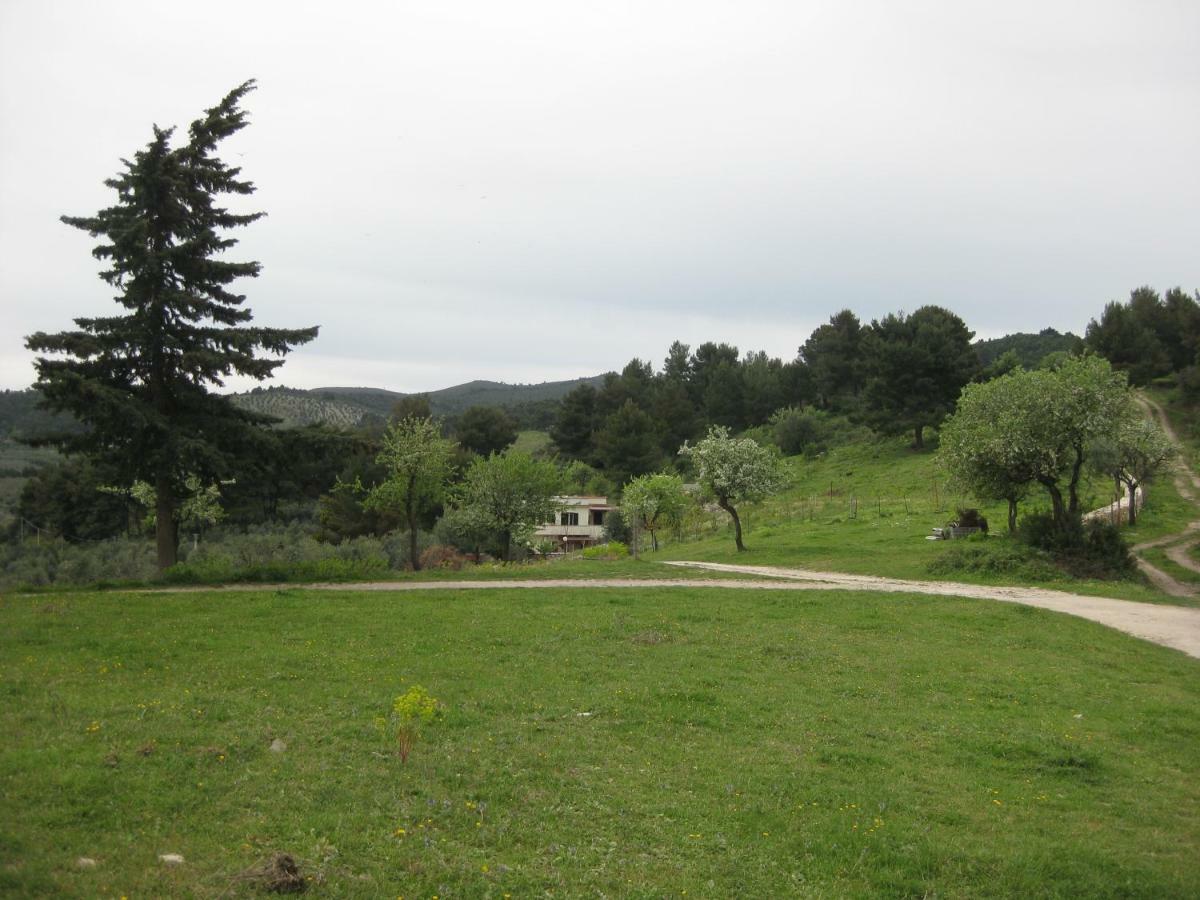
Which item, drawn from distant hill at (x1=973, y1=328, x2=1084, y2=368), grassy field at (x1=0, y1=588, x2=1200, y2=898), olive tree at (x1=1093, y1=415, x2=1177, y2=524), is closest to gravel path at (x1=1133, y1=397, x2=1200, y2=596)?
olive tree at (x1=1093, y1=415, x2=1177, y2=524)

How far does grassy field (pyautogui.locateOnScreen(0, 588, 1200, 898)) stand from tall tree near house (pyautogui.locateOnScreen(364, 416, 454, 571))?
52.7 feet

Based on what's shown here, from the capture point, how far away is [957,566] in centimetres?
2694

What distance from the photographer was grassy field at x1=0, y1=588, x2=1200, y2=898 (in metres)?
6.25

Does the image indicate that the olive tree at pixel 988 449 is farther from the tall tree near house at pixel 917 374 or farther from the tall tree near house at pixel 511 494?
the tall tree near house at pixel 917 374

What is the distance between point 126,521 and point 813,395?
70.0 metres

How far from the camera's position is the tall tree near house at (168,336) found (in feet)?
69.6

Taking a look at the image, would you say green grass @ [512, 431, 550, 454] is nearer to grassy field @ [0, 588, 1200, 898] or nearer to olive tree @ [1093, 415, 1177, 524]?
olive tree @ [1093, 415, 1177, 524]

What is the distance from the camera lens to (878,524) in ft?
132

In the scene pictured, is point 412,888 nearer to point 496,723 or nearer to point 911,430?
point 496,723

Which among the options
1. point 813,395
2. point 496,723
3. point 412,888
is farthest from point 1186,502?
point 813,395

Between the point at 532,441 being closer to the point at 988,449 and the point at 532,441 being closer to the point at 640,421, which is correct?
the point at 640,421

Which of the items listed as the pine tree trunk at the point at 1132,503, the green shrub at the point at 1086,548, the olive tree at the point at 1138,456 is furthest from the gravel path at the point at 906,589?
the pine tree trunk at the point at 1132,503

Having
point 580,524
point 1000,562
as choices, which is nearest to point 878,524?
point 1000,562

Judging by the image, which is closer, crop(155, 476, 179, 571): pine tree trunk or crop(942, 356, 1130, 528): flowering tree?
crop(155, 476, 179, 571): pine tree trunk
